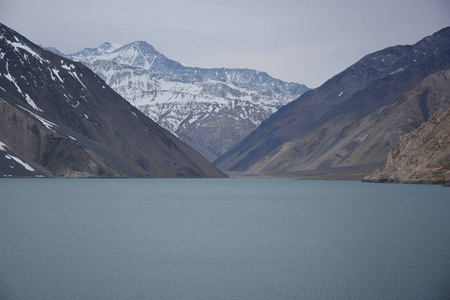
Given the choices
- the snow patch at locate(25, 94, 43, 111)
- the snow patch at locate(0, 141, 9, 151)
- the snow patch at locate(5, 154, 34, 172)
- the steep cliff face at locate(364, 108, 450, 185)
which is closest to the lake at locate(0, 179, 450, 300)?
the steep cliff face at locate(364, 108, 450, 185)

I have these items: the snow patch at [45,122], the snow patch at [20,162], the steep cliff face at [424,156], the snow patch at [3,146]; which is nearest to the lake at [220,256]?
the steep cliff face at [424,156]

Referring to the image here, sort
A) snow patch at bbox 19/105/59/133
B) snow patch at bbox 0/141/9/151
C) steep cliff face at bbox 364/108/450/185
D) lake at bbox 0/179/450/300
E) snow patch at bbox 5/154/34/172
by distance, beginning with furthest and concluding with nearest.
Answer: snow patch at bbox 19/105/59/133
snow patch at bbox 5/154/34/172
snow patch at bbox 0/141/9/151
steep cliff face at bbox 364/108/450/185
lake at bbox 0/179/450/300

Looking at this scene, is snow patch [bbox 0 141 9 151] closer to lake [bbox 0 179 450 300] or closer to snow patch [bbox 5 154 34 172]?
snow patch [bbox 5 154 34 172]

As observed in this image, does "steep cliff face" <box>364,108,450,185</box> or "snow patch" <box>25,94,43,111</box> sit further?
"snow patch" <box>25,94,43,111</box>

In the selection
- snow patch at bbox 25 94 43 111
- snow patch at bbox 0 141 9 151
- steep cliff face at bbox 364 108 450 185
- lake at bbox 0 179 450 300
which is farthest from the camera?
snow patch at bbox 25 94 43 111

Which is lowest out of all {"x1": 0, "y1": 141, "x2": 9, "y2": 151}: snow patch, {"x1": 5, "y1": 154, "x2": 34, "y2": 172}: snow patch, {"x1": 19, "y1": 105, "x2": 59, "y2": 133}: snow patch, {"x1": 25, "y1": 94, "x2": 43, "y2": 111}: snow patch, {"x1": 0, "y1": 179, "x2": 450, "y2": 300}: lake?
{"x1": 0, "y1": 179, "x2": 450, "y2": 300}: lake

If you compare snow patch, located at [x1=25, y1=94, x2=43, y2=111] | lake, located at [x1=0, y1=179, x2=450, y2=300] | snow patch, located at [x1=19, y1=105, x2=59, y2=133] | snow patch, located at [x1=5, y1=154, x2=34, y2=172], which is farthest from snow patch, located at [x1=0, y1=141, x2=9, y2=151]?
lake, located at [x1=0, y1=179, x2=450, y2=300]

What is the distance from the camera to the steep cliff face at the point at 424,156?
146 metres

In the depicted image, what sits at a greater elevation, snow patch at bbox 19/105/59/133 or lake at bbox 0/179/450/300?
snow patch at bbox 19/105/59/133

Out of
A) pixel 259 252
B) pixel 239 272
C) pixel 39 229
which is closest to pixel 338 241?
pixel 259 252

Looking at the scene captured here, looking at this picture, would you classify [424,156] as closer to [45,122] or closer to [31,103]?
[45,122]

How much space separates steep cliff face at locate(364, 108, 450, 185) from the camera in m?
146

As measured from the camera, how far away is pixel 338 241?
45469 mm

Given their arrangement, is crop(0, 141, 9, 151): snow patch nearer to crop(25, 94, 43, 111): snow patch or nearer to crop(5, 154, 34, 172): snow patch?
crop(5, 154, 34, 172): snow patch
